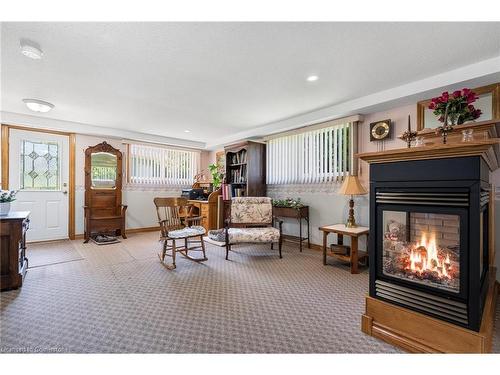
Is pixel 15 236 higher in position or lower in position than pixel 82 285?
higher

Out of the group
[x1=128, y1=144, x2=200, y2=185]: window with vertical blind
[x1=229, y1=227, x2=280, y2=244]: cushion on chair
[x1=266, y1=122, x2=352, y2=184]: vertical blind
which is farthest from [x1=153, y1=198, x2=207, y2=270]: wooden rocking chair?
[x1=128, y1=144, x2=200, y2=185]: window with vertical blind

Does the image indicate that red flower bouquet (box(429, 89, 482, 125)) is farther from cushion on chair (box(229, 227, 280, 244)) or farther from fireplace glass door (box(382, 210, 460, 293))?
cushion on chair (box(229, 227, 280, 244))

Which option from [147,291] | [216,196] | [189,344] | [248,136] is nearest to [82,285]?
[147,291]

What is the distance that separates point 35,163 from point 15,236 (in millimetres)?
2732

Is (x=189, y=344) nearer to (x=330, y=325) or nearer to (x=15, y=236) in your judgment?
(x=330, y=325)

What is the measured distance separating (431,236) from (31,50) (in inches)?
138

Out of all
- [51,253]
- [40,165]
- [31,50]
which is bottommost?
[51,253]

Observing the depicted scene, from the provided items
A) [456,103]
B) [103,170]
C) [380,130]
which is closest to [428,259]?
[456,103]

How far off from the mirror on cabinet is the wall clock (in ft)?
16.9

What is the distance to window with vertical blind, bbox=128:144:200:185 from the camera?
5625mm

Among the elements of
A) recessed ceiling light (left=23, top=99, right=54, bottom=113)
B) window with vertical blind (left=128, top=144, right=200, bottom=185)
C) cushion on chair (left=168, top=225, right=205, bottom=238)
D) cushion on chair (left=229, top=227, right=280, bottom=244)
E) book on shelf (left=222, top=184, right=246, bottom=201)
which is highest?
recessed ceiling light (left=23, top=99, right=54, bottom=113)

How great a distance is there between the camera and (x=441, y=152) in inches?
54.9

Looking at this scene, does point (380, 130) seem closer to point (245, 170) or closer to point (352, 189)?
point (352, 189)
